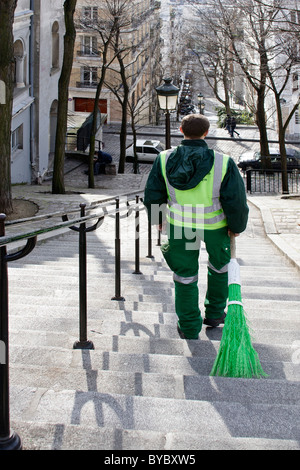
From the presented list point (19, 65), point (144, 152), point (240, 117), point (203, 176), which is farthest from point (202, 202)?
point (240, 117)

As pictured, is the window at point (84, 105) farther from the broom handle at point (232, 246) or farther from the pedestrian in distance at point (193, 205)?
the broom handle at point (232, 246)

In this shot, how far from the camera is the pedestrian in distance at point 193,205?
3.71 metres

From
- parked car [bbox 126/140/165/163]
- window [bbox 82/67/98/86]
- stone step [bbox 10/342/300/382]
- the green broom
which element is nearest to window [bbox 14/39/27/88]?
parked car [bbox 126/140/165/163]

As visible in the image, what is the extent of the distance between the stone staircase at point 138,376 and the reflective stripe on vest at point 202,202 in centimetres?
85

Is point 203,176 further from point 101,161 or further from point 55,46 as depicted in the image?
point 101,161

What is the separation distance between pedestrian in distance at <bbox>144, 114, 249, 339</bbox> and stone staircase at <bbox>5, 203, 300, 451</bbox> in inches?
15.7

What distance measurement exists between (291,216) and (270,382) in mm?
10198

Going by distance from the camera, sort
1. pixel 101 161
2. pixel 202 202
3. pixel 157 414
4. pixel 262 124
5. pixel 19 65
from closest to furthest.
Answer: pixel 157 414 → pixel 202 202 → pixel 19 65 → pixel 262 124 → pixel 101 161

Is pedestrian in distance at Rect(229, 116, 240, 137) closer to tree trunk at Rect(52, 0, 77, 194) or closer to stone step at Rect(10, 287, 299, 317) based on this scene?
tree trunk at Rect(52, 0, 77, 194)

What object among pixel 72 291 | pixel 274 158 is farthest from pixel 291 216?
pixel 274 158

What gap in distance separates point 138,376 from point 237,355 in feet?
2.00

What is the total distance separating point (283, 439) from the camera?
6.97 feet

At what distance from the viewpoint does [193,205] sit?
12.5 ft

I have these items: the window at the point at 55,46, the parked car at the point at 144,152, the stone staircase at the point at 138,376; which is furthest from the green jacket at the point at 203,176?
the parked car at the point at 144,152
